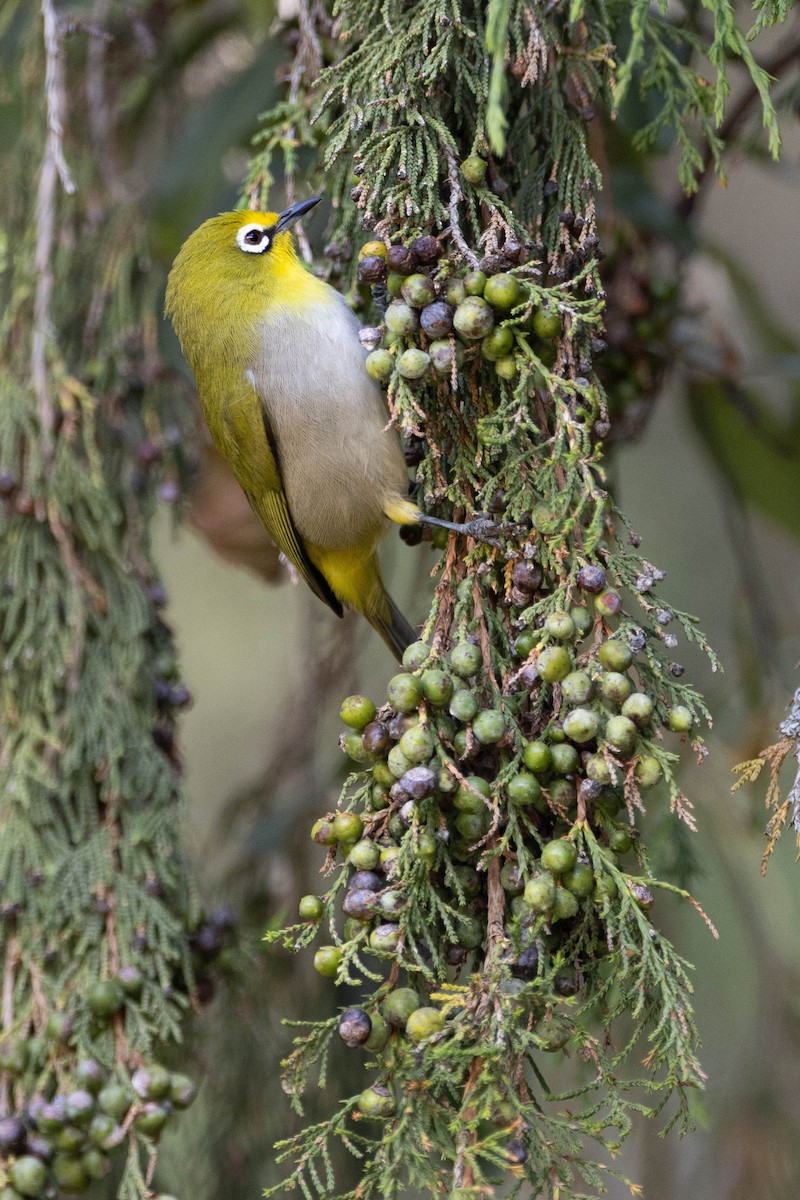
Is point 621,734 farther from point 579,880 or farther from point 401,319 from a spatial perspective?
point 401,319

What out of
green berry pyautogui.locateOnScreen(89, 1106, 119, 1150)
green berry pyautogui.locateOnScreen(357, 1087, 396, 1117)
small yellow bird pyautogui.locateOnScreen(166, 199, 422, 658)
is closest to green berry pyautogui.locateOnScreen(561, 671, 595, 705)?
green berry pyautogui.locateOnScreen(357, 1087, 396, 1117)

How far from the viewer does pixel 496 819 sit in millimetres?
1879

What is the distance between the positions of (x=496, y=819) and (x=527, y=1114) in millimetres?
446

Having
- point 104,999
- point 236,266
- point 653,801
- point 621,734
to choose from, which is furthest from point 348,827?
point 653,801

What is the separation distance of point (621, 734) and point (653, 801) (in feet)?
6.53

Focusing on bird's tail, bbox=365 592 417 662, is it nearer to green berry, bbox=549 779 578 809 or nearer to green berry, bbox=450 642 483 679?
green berry, bbox=450 642 483 679

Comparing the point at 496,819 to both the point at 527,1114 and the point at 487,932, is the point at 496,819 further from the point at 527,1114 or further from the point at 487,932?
the point at 527,1114

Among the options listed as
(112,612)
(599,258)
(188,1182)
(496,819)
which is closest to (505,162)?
(599,258)

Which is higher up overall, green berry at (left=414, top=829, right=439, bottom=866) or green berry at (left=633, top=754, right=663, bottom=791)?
green berry at (left=633, top=754, right=663, bottom=791)

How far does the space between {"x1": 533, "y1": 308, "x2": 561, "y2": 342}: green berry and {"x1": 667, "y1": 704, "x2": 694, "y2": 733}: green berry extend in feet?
2.18

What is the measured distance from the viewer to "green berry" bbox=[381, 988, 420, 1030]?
1.92 metres

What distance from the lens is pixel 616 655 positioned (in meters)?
1.86

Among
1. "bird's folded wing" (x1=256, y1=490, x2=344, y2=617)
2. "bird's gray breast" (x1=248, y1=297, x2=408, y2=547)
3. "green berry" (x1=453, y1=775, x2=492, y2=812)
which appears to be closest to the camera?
"green berry" (x1=453, y1=775, x2=492, y2=812)

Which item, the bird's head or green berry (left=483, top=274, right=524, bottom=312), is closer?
green berry (left=483, top=274, right=524, bottom=312)
